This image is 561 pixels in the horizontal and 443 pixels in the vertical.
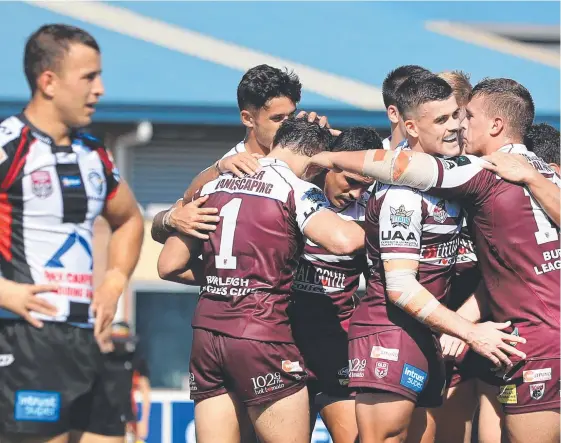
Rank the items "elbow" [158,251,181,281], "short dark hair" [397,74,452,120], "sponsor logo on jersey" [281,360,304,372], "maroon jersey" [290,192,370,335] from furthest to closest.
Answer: "maroon jersey" [290,192,370,335]
"elbow" [158,251,181,281]
"sponsor logo on jersey" [281,360,304,372]
"short dark hair" [397,74,452,120]

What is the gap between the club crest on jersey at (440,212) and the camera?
5875 millimetres

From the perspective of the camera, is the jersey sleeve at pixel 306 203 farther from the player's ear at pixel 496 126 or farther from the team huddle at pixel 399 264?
the player's ear at pixel 496 126

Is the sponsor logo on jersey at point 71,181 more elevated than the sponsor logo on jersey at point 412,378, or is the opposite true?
the sponsor logo on jersey at point 71,181

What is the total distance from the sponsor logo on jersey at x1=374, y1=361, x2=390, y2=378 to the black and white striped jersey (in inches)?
59.8

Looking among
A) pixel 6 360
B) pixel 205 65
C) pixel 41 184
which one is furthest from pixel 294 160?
pixel 205 65

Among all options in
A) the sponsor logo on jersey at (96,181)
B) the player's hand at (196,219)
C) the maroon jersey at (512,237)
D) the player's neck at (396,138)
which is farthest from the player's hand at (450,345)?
the sponsor logo on jersey at (96,181)

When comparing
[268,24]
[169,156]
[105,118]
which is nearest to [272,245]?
[105,118]

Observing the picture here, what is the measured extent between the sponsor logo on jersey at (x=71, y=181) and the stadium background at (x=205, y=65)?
765cm

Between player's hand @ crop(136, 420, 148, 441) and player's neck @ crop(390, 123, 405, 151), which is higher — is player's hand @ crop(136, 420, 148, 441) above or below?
below

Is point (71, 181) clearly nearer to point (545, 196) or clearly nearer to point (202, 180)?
point (202, 180)

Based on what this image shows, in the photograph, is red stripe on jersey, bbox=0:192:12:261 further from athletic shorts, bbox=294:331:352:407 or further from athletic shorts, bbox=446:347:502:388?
athletic shorts, bbox=446:347:502:388

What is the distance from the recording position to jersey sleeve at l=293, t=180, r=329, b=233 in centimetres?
600

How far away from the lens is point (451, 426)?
696 centimetres

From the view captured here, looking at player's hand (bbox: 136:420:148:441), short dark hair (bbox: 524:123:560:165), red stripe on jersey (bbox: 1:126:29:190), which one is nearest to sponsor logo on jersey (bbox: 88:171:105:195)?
red stripe on jersey (bbox: 1:126:29:190)
